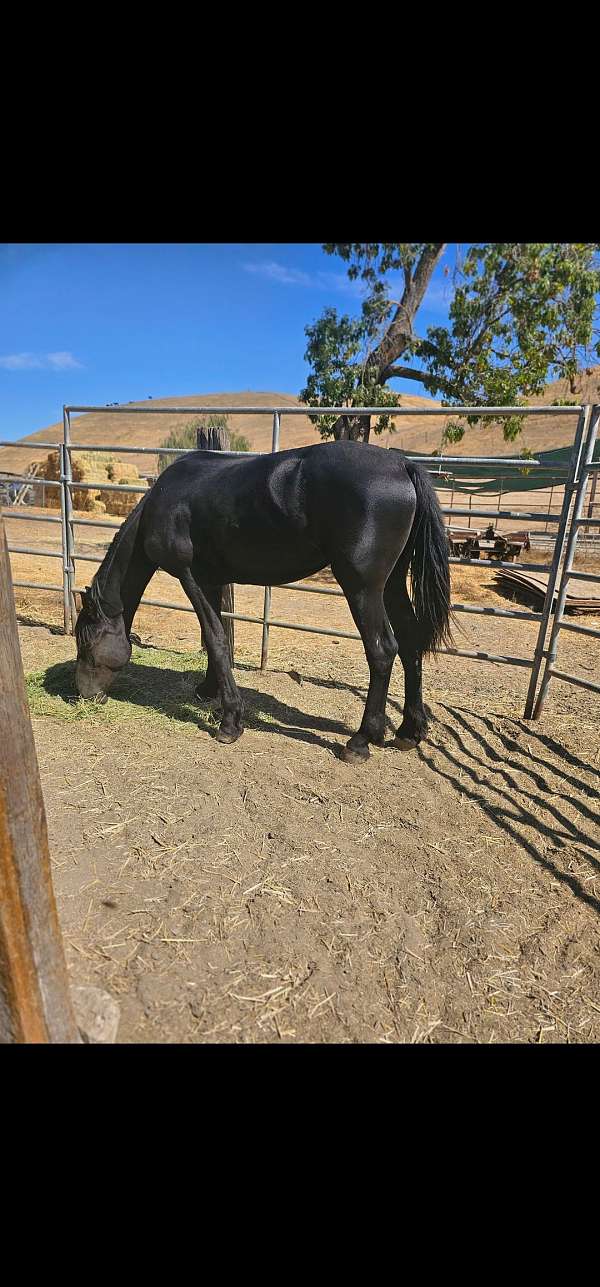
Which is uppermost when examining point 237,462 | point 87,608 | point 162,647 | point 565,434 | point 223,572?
point 565,434

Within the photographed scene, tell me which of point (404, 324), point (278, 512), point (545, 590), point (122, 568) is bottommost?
point (545, 590)

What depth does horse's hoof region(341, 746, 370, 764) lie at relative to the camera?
363cm

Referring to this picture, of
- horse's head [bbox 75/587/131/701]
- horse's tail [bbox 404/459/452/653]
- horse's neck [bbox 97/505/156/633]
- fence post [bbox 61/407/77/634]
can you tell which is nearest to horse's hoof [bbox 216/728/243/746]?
horse's head [bbox 75/587/131/701]

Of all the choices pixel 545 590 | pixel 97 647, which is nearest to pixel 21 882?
pixel 97 647

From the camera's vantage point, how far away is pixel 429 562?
141 inches

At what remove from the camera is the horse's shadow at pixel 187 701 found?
412 cm

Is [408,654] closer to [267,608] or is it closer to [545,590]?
[267,608]

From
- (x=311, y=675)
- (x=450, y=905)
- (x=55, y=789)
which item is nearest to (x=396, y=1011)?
(x=450, y=905)

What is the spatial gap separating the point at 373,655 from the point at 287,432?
70.7m

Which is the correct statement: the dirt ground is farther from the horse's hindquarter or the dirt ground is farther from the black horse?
the horse's hindquarter
